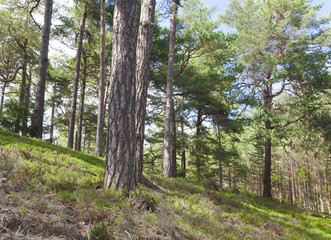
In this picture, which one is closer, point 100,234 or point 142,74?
point 100,234

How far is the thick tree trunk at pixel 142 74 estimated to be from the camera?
6.15m

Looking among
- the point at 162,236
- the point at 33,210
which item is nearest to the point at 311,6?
the point at 162,236

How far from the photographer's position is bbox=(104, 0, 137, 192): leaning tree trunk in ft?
14.3

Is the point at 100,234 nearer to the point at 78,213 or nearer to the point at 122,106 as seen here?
the point at 78,213

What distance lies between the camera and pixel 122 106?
177 inches

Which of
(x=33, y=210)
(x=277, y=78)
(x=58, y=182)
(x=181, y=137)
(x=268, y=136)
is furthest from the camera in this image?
(x=181, y=137)

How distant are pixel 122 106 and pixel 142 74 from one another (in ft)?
6.66

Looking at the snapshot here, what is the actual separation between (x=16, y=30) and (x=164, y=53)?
1003 centimetres

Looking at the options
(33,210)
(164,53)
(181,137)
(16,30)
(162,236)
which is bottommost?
(162,236)

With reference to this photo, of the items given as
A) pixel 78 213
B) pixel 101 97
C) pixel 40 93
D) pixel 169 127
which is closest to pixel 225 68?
pixel 169 127

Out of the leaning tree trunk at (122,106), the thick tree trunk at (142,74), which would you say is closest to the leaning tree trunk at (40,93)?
the thick tree trunk at (142,74)

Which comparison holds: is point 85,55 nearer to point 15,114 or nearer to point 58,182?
point 15,114

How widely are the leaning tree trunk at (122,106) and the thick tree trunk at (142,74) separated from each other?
1.46 meters

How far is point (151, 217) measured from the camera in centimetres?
369
